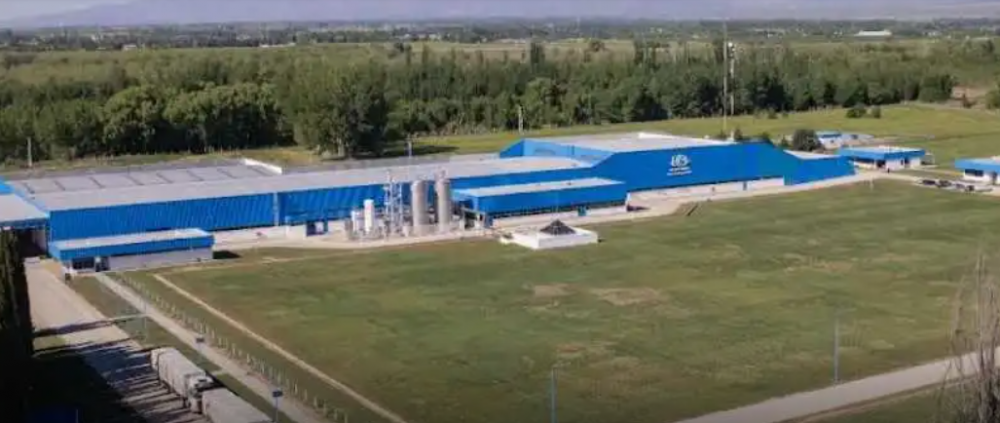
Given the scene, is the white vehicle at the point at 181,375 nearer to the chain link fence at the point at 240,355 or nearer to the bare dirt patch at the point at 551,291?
the chain link fence at the point at 240,355

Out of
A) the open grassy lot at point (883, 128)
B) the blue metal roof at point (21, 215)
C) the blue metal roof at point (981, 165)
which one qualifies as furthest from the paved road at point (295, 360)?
the blue metal roof at point (981, 165)

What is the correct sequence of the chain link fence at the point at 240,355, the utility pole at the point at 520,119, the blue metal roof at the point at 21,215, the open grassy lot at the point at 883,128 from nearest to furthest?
the chain link fence at the point at 240,355 → the blue metal roof at the point at 21,215 → the open grassy lot at the point at 883,128 → the utility pole at the point at 520,119

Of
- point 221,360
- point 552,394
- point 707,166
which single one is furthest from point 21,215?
point 707,166

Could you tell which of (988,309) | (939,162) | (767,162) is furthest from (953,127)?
(988,309)

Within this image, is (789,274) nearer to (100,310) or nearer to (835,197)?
(835,197)

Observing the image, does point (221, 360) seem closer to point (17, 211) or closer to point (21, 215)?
point (21, 215)
